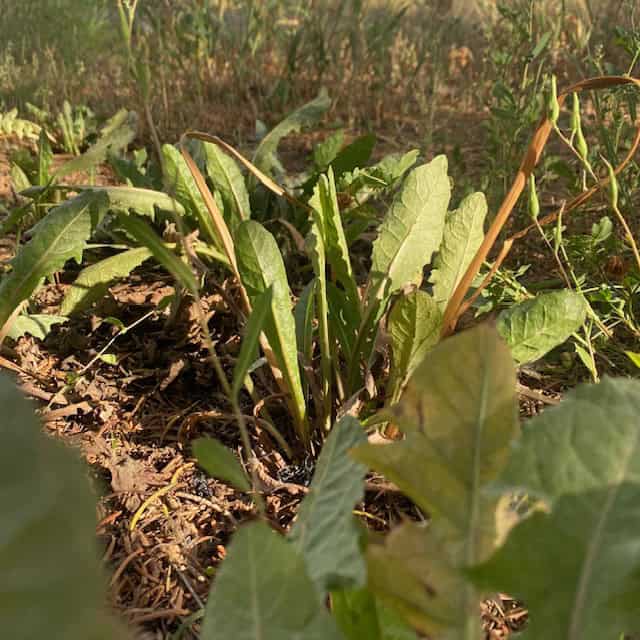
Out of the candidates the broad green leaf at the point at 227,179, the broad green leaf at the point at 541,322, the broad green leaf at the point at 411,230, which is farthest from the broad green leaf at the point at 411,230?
the broad green leaf at the point at 227,179

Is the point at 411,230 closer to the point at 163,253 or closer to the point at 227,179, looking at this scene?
the point at 227,179

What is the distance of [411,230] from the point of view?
1542 millimetres

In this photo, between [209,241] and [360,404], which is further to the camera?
[209,241]

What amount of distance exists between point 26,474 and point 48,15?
12.0 feet

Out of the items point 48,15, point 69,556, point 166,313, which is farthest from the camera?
point 48,15

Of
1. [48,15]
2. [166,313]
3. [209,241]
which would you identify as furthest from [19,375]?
[48,15]

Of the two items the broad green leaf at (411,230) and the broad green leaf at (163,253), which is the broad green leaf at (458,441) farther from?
the broad green leaf at (411,230)

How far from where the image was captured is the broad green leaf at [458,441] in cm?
68

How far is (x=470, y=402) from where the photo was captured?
2.26 ft

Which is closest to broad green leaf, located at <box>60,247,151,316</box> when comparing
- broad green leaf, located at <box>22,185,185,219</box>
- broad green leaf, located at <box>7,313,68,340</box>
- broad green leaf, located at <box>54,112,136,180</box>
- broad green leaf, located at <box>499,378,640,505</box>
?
broad green leaf, located at <box>7,313,68,340</box>

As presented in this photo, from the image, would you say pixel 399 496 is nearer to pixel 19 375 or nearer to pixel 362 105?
pixel 19 375

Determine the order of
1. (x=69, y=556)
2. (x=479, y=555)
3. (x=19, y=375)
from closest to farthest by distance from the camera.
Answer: (x=69, y=556)
(x=479, y=555)
(x=19, y=375)

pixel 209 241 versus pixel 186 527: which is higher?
pixel 209 241

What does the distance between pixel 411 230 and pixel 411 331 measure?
292 millimetres
